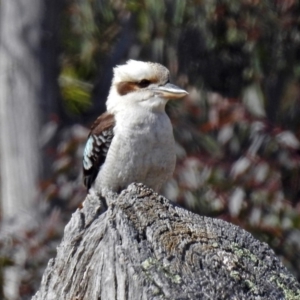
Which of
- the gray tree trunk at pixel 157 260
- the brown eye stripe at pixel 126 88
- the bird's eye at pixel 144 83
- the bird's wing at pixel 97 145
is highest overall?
the gray tree trunk at pixel 157 260

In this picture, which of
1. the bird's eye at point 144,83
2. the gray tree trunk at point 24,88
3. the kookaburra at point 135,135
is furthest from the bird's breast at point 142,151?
the gray tree trunk at point 24,88

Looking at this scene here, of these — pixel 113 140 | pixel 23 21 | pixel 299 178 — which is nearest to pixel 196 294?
pixel 113 140

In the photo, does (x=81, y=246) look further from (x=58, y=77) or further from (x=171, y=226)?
(x=58, y=77)

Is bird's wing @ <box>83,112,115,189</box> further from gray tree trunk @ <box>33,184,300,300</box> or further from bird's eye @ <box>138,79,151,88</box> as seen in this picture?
gray tree trunk @ <box>33,184,300,300</box>

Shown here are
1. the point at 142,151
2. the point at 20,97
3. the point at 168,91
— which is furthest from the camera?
the point at 20,97

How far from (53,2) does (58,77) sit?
53cm

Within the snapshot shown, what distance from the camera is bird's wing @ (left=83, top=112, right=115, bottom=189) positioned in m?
3.90

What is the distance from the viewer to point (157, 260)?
6.33 feet

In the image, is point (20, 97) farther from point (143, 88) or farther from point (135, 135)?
point (135, 135)

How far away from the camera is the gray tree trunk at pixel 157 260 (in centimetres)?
189

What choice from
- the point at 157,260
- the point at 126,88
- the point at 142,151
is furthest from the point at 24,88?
the point at 157,260

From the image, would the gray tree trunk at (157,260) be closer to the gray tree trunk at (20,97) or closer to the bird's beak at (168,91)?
the bird's beak at (168,91)

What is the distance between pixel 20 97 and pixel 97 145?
117 inches

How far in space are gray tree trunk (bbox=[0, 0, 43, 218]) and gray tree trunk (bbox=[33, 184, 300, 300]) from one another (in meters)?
4.68
